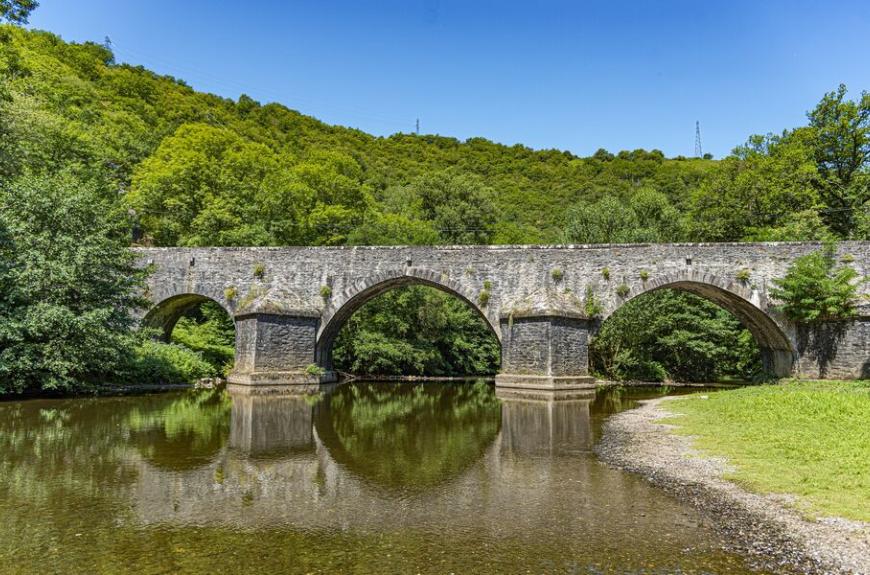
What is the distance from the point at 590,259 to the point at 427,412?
915 centimetres

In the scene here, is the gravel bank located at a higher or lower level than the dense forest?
lower

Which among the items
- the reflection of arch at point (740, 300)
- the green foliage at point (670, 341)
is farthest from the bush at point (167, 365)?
the green foliage at point (670, 341)

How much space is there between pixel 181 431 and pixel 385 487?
570 centimetres

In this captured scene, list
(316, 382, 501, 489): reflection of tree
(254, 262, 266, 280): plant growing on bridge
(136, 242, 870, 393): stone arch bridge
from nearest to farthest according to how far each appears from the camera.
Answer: (316, 382, 501, 489): reflection of tree → (136, 242, 870, 393): stone arch bridge → (254, 262, 266, 280): plant growing on bridge

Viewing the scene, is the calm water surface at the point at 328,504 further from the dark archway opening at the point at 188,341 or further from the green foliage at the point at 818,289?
the green foliage at the point at 818,289

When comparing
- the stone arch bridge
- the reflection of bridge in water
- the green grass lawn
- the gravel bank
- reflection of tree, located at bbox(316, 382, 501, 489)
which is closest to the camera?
the gravel bank

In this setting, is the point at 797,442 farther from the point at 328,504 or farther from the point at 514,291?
the point at 514,291

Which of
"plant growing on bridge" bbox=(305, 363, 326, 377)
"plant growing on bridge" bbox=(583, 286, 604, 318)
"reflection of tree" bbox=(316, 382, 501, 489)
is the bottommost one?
"reflection of tree" bbox=(316, 382, 501, 489)

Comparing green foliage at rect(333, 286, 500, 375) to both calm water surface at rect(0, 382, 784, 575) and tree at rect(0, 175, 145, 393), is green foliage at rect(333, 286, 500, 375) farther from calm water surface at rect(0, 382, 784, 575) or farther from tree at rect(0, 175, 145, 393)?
calm water surface at rect(0, 382, 784, 575)

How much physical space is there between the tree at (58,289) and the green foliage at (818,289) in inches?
805

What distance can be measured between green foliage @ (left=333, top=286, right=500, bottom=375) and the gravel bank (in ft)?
61.5

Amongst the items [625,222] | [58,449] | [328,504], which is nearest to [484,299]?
[58,449]

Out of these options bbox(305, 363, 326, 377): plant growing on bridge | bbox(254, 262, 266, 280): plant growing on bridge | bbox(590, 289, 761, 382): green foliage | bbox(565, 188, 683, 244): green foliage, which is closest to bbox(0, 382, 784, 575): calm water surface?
bbox(305, 363, 326, 377): plant growing on bridge

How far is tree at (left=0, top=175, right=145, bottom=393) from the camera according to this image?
613 inches
